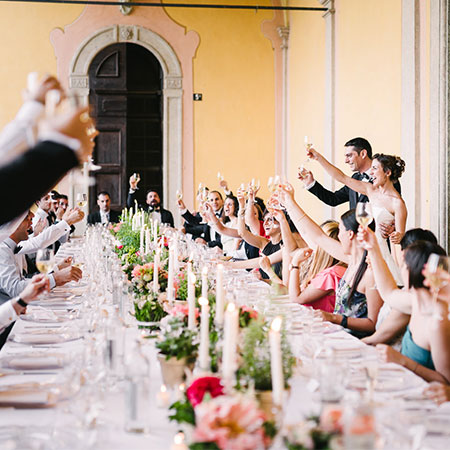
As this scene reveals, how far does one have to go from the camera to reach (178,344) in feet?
6.65

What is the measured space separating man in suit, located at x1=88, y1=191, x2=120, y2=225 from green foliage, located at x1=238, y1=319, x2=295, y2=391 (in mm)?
8428

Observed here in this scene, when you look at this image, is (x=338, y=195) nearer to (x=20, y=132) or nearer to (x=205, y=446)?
(x=20, y=132)

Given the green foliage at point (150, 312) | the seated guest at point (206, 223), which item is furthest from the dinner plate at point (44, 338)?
the seated guest at point (206, 223)

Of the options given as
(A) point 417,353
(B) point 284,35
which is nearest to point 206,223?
(B) point 284,35

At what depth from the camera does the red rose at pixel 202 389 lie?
154 cm

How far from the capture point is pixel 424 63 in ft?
20.0

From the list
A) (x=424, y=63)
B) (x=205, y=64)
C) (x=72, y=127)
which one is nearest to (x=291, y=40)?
(x=205, y=64)

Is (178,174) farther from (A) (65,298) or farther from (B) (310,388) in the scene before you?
(B) (310,388)

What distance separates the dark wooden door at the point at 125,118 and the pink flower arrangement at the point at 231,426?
1055cm

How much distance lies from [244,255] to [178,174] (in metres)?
4.82

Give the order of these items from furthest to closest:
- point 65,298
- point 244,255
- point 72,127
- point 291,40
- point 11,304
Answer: point 291,40
point 244,255
point 65,298
point 11,304
point 72,127

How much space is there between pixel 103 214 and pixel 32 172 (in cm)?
909

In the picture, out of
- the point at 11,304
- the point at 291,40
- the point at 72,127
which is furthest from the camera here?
the point at 291,40

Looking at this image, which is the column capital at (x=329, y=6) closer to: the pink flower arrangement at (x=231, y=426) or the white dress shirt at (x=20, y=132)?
the white dress shirt at (x=20, y=132)
